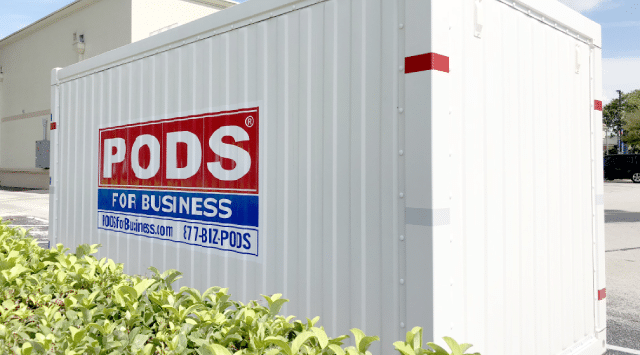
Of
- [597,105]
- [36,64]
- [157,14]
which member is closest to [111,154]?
[597,105]

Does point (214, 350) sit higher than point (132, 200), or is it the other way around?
point (132, 200)

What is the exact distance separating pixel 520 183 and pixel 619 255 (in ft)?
24.6

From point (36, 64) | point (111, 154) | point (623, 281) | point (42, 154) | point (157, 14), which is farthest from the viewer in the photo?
point (36, 64)

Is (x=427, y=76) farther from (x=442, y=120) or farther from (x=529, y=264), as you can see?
(x=529, y=264)

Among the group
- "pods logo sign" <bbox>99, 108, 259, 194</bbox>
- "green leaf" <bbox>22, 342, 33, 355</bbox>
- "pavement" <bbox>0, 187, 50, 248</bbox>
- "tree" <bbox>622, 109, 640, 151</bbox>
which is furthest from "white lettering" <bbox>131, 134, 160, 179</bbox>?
"tree" <bbox>622, 109, 640, 151</bbox>

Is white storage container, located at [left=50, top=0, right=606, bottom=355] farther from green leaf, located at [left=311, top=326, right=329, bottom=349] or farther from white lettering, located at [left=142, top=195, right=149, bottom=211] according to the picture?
green leaf, located at [left=311, top=326, right=329, bottom=349]

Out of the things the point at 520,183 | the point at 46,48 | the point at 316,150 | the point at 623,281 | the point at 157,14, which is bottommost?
the point at 623,281

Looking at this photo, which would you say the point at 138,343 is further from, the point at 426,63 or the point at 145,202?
the point at 145,202

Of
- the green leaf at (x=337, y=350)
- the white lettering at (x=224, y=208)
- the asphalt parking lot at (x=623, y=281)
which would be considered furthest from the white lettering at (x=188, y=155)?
the asphalt parking lot at (x=623, y=281)

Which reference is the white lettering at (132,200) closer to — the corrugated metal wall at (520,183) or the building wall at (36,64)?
the corrugated metal wall at (520,183)

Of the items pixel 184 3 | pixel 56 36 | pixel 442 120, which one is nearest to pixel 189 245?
pixel 442 120

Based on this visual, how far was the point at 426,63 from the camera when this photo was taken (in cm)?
276

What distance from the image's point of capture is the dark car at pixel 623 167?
33031 millimetres

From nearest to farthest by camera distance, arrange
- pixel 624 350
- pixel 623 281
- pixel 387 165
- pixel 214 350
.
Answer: pixel 214 350 → pixel 387 165 → pixel 624 350 → pixel 623 281
